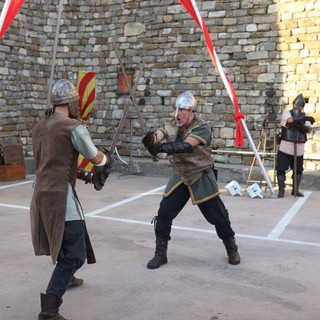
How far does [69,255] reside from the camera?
2734mm

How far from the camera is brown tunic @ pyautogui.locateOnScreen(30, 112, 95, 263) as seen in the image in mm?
2676

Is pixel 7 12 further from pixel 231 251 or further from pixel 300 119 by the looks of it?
pixel 300 119

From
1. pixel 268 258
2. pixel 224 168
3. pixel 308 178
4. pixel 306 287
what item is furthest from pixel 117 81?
pixel 306 287

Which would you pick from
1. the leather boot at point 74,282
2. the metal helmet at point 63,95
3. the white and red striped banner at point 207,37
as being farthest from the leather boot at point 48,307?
the white and red striped banner at point 207,37

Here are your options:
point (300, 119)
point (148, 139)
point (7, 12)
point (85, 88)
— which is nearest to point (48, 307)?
point (148, 139)

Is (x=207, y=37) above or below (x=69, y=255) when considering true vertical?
above

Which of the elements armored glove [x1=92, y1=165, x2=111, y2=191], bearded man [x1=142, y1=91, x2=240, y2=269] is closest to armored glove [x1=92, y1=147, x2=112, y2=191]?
armored glove [x1=92, y1=165, x2=111, y2=191]

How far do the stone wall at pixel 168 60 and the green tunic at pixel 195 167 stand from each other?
15.3 feet

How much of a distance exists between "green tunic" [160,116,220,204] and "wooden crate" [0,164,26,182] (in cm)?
555

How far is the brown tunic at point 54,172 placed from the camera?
268 cm

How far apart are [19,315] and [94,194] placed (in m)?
4.44

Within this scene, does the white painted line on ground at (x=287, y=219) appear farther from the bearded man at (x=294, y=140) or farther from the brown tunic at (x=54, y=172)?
the brown tunic at (x=54, y=172)

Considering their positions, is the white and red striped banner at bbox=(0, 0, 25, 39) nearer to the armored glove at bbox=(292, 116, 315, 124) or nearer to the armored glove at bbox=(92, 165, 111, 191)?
the armored glove at bbox=(92, 165, 111, 191)

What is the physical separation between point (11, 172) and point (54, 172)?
6.24 metres
